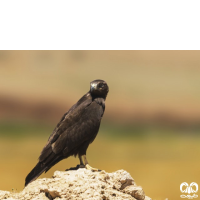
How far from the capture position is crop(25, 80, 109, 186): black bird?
7105mm

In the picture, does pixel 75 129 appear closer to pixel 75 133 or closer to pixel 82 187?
pixel 75 133

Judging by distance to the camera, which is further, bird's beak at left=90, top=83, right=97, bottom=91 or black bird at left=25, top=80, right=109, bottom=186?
bird's beak at left=90, top=83, right=97, bottom=91

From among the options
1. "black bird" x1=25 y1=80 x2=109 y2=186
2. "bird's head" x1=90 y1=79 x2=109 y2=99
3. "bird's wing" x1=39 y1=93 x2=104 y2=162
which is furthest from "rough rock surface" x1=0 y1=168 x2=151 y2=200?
"bird's head" x1=90 y1=79 x2=109 y2=99

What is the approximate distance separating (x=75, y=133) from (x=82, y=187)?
1.46 meters

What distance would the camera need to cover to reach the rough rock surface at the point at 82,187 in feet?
19.6

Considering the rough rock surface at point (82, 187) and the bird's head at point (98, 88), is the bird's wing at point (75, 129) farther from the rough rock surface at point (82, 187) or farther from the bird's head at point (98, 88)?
the rough rock surface at point (82, 187)

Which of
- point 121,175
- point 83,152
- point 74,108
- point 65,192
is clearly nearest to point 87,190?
point 65,192

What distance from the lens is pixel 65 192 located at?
6008 mm

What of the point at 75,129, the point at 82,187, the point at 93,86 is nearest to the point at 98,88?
the point at 93,86

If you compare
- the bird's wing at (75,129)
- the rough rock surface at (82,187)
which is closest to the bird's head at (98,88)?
the bird's wing at (75,129)

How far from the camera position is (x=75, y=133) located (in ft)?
23.7

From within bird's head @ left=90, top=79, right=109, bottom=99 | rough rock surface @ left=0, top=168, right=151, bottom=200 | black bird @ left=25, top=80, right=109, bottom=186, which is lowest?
rough rock surface @ left=0, top=168, right=151, bottom=200

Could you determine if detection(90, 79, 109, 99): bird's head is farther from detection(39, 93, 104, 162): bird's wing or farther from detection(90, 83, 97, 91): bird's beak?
detection(39, 93, 104, 162): bird's wing

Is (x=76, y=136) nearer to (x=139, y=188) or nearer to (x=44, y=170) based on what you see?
(x=44, y=170)
